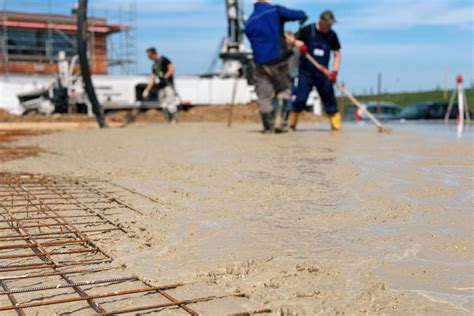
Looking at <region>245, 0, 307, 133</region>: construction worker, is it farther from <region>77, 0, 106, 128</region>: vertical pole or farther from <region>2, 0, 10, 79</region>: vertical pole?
<region>2, 0, 10, 79</region>: vertical pole

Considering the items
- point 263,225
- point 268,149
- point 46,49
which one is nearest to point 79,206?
point 263,225

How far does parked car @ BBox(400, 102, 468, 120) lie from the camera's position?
61.9 ft

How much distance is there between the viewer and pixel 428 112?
19.0 metres

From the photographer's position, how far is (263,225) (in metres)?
2.80

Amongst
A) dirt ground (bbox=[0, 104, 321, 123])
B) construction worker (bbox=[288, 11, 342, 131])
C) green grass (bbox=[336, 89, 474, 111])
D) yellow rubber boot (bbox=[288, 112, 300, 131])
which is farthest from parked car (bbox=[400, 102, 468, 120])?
green grass (bbox=[336, 89, 474, 111])

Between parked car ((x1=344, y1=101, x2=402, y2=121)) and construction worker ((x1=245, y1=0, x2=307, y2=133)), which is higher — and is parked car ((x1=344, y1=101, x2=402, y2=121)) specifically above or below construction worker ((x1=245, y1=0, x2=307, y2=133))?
below

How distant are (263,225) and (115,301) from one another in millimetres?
1077

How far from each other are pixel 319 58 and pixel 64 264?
25.0ft

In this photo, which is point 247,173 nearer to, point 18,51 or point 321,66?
point 321,66

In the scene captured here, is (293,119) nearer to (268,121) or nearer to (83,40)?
(268,121)

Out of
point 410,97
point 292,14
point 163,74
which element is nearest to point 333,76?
point 292,14

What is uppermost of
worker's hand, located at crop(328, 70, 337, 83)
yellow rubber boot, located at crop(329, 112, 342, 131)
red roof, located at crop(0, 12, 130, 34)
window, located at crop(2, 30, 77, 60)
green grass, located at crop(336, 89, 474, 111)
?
red roof, located at crop(0, 12, 130, 34)

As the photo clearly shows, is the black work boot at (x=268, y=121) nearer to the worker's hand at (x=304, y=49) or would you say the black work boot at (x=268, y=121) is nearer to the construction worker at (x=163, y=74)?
the worker's hand at (x=304, y=49)

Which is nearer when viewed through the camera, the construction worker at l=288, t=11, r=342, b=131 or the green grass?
the construction worker at l=288, t=11, r=342, b=131
